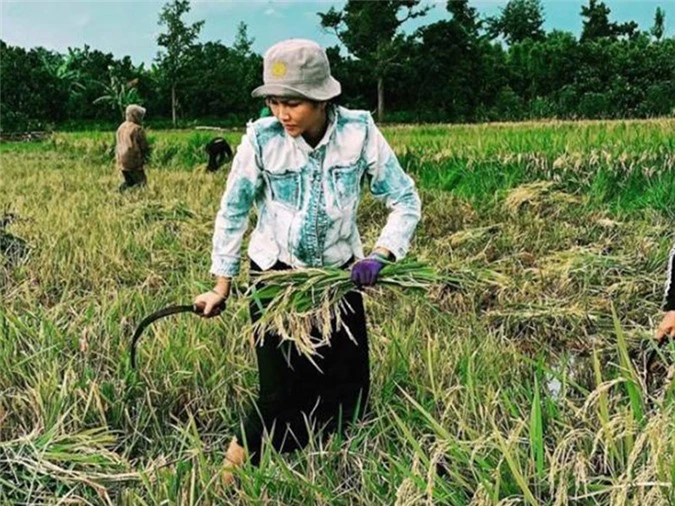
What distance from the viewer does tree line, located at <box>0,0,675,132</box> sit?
2916 centimetres

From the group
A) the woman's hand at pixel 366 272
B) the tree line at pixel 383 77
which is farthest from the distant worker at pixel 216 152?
the tree line at pixel 383 77

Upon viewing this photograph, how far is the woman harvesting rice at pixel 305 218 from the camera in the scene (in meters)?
1.97

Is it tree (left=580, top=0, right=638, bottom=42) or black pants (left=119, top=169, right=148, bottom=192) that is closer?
black pants (left=119, top=169, right=148, bottom=192)

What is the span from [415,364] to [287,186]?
81 centimetres

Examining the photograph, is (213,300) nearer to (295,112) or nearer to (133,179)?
(295,112)

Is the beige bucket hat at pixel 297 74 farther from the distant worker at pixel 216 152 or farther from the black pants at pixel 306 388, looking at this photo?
the distant worker at pixel 216 152

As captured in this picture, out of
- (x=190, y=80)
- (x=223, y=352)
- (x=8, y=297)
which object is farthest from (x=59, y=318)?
(x=190, y=80)

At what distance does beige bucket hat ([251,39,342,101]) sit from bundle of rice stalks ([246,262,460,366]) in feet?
1.34

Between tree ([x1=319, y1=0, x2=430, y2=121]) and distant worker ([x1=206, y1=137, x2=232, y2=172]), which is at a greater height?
tree ([x1=319, y1=0, x2=430, y2=121])

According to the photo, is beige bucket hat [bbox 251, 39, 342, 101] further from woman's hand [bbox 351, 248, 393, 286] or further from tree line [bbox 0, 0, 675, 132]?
tree line [bbox 0, 0, 675, 132]

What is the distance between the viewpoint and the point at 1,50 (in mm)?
28922

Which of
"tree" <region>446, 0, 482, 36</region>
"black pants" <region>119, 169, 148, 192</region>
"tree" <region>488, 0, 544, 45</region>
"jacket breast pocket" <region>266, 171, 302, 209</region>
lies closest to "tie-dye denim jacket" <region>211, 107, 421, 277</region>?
"jacket breast pocket" <region>266, 171, 302, 209</region>

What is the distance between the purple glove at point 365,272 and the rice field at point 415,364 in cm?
19

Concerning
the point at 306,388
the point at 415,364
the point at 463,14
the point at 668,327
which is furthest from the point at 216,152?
the point at 463,14
